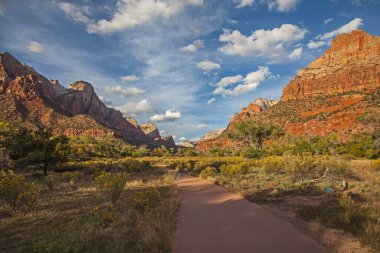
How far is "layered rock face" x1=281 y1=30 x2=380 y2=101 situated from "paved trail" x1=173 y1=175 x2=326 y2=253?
12569cm

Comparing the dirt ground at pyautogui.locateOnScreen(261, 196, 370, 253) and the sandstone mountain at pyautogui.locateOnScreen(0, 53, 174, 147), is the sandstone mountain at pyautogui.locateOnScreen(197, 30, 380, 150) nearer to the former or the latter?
the sandstone mountain at pyautogui.locateOnScreen(0, 53, 174, 147)

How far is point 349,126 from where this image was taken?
88.1m

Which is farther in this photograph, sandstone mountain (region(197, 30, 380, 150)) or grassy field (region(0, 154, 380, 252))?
sandstone mountain (region(197, 30, 380, 150))

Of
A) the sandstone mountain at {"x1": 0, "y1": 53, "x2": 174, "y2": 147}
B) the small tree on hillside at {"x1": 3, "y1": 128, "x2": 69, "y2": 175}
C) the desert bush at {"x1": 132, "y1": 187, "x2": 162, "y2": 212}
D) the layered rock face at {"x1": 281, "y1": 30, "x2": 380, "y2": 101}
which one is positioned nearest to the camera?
the desert bush at {"x1": 132, "y1": 187, "x2": 162, "y2": 212}

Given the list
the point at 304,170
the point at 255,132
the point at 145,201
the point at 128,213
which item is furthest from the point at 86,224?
the point at 255,132

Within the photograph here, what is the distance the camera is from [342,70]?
133 m

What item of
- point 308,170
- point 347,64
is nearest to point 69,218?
point 308,170

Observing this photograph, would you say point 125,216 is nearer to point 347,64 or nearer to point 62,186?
point 62,186

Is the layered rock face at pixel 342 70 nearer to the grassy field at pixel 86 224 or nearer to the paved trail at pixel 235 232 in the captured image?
the paved trail at pixel 235 232

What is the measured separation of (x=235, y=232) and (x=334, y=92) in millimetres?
132680

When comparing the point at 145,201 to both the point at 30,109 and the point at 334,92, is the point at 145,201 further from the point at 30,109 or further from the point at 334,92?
the point at 334,92

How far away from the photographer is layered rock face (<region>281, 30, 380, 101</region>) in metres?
120

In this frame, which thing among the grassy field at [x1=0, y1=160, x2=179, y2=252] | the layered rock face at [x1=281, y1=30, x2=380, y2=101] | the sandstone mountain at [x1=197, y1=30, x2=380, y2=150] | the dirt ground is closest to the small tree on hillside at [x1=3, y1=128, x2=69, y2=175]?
the grassy field at [x1=0, y1=160, x2=179, y2=252]

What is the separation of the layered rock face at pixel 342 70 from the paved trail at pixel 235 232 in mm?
125690
